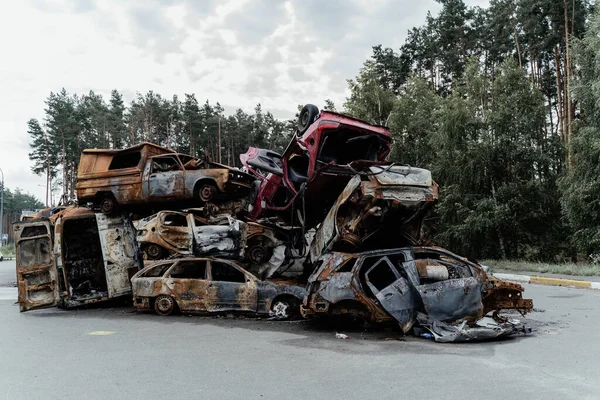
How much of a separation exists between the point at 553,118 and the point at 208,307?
3243 centimetres

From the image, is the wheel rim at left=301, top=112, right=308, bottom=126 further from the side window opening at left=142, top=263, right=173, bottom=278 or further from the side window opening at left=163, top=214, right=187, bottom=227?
the side window opening at left=142, top=263, right=173, bottom=278

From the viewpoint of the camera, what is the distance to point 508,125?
24641mm

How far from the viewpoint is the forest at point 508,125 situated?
21484 mm

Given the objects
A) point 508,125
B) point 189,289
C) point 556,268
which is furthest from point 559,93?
point 189,289

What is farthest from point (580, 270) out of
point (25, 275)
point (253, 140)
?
point (253, 140)

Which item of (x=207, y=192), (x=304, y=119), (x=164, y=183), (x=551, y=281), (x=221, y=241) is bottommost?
(x=551, y=281)

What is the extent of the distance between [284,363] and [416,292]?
2.39m

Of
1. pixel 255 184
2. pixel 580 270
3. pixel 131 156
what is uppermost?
pixel 131 156

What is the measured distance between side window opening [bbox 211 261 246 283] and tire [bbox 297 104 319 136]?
3.27 meters

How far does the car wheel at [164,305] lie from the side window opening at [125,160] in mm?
4661

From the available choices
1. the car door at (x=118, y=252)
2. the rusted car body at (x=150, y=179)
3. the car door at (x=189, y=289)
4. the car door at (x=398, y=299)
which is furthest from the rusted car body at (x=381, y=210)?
the car door at (x=118, y=252)

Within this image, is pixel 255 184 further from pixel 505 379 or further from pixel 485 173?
pixel 485 173

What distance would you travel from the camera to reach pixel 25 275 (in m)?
10.7

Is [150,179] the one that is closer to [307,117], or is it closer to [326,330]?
[307,117]
